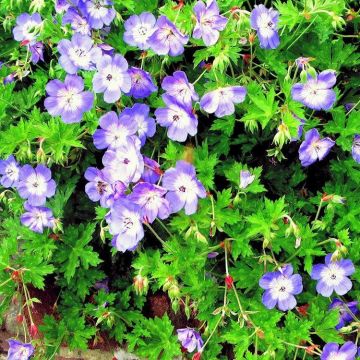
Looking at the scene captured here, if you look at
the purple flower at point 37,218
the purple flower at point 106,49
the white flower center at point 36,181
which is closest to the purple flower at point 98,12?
the purple flower at point 106,49

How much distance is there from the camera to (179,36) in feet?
8.80

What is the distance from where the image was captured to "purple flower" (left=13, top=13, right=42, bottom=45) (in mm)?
3177

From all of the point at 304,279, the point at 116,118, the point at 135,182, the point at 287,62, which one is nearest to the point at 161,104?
the point at 116,118

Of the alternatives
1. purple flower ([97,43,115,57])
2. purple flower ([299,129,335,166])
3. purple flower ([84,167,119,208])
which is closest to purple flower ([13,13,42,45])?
purple flower ([97,43,115,57])

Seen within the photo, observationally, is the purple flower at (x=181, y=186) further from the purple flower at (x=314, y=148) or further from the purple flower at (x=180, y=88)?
the purple flower at (x=314, y=148)

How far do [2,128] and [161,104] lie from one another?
0.88m

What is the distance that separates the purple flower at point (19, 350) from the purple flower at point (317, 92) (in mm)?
1665

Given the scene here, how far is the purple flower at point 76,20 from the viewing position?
2.94 m

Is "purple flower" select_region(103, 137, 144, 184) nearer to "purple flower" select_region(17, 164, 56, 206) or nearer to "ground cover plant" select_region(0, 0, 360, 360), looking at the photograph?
"ground cover plant" select_region(0, 0, 360, 360)

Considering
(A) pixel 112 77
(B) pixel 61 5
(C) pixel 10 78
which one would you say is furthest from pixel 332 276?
(C) pixel 10 78

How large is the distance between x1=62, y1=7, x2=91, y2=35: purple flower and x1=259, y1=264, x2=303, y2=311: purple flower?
4.52ft

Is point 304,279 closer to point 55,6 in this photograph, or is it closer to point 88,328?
point 88,328

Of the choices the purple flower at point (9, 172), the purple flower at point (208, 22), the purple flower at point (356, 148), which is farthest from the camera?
the purple flower at point (9, 172)

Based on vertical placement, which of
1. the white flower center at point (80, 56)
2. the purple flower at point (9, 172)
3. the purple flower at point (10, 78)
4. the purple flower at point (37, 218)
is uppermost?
the white flower center at point (80, 56)
